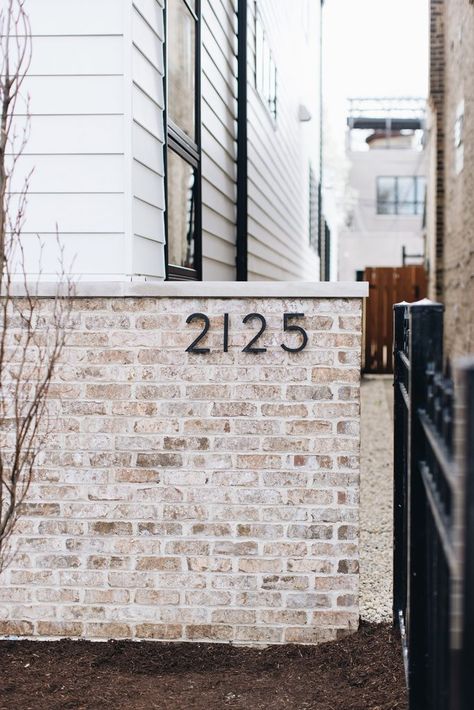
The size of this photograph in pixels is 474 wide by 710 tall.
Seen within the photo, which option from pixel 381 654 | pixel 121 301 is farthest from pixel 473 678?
pixel 121 301

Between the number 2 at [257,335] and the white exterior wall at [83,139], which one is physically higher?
the white exterior wall at [83,139]

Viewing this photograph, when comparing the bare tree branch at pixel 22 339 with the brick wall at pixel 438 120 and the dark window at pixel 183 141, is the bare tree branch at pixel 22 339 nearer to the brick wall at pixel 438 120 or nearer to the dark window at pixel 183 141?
the dark window at pixel 183 141

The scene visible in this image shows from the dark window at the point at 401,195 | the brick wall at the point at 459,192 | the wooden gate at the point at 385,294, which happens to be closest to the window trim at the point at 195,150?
the brick wall at the point at 459,192

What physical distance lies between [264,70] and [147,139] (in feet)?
17.6

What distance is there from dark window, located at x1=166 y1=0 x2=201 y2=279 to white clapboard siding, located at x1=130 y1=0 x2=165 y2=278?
29 centimetres

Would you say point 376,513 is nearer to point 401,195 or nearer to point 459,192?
point 459,192

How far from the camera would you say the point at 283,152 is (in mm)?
12000

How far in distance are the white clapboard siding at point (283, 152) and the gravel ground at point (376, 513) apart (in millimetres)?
2208

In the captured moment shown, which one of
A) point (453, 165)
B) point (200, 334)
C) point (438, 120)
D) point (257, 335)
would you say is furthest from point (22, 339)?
point (438, 120)

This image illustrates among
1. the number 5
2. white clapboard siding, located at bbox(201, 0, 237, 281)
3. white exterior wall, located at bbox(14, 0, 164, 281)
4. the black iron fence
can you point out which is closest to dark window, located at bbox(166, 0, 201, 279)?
white clapboard siding, located at bbox(201, 0, 237, 281)

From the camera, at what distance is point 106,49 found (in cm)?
453

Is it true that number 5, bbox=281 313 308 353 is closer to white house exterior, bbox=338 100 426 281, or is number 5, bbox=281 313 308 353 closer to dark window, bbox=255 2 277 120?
dark window, bbox=255 2 277 120

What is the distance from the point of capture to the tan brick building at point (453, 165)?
1065cm

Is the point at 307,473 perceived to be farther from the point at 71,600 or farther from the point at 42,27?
the point at 42,27
